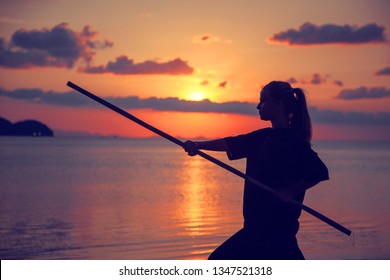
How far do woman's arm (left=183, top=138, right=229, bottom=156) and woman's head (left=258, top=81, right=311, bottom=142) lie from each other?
48 cm

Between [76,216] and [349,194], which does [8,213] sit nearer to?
[76,216]

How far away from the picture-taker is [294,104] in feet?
14.2

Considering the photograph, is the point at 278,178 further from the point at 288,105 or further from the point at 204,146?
the point at 204,146

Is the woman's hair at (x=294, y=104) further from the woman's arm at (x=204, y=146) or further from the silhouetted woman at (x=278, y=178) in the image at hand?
the woman's arm at (x=204, y=146)

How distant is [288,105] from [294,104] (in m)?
0.05

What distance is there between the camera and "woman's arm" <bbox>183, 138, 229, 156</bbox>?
4664 mm

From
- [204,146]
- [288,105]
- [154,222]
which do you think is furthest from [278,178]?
[154,222]

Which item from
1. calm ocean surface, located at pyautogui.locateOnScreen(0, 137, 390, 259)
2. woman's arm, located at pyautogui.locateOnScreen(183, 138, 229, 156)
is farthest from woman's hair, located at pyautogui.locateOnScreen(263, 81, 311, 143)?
calm ocean surface, located at pyautogui.locateOnScreen(0, 137, 390, 259)

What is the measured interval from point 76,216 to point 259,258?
13074 mm

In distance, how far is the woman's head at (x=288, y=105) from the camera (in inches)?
169

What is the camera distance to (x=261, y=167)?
168 inches

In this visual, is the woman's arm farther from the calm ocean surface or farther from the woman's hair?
the calm ocean surface

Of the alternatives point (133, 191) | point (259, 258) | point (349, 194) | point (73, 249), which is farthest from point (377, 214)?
point (259, 258)

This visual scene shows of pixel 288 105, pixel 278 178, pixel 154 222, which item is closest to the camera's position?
pixel 278 178
